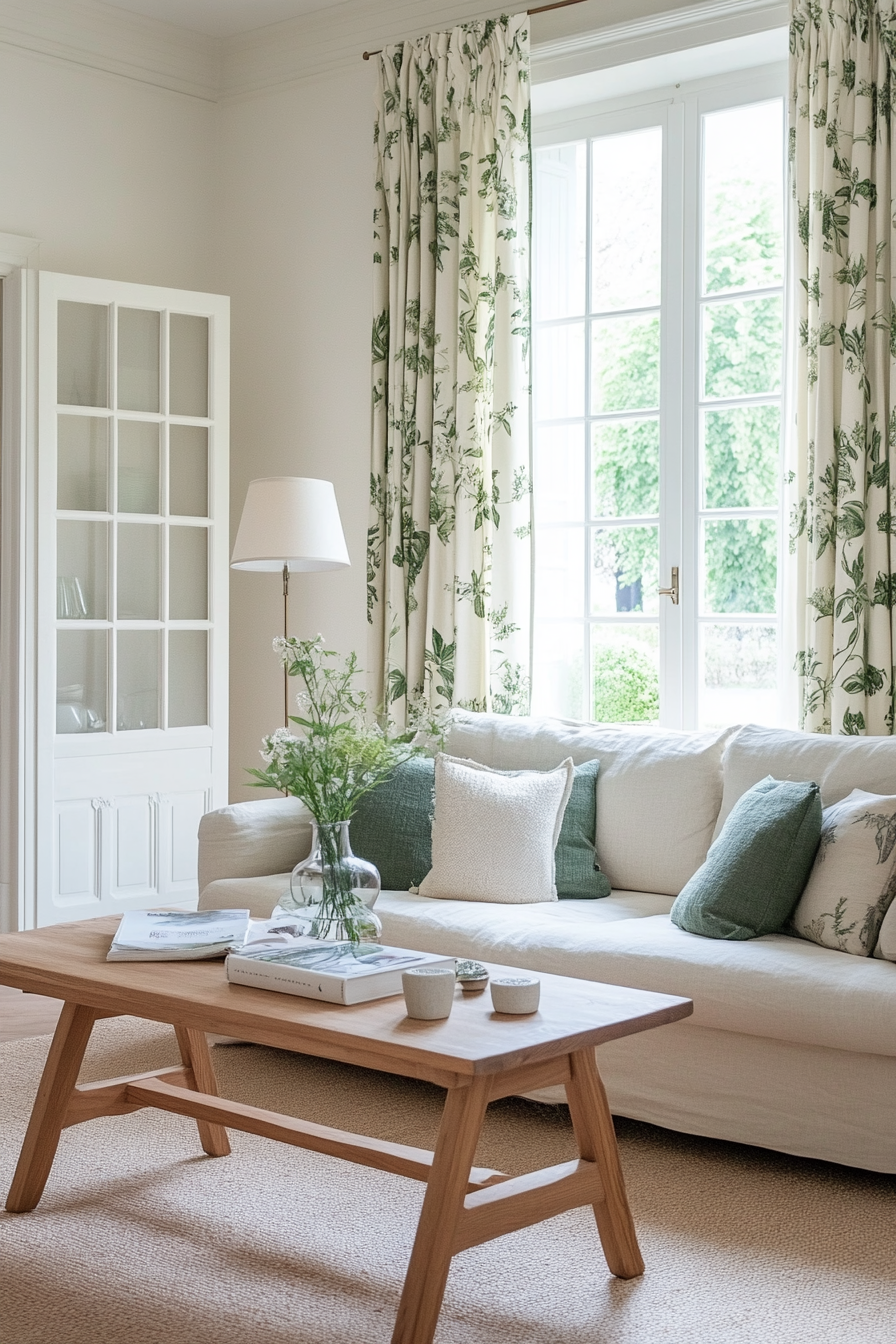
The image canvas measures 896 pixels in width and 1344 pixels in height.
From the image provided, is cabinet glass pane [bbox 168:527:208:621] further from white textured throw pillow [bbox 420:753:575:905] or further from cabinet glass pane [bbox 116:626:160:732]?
white textured throw pillow [bbox 420:753:575:905]

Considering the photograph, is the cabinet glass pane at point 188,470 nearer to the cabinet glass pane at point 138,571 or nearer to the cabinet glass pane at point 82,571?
the cabinet glass pane at point 138,571

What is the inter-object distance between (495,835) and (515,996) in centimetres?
144

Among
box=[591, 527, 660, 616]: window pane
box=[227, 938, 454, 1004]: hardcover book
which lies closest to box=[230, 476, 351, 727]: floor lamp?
box=[591, 527, 660, 616]: window pane

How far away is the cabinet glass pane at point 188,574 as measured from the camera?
5133mm

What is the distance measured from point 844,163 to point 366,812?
2.15 meters

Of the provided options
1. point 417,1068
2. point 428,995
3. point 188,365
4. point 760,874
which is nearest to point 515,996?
point 428,995

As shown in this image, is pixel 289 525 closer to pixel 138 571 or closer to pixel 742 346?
pixel 138 571

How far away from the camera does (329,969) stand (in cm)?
230

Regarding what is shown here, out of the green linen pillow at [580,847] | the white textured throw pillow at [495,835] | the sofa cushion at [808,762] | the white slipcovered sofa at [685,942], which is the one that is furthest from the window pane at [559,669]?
the sofa cushion at [808,762]

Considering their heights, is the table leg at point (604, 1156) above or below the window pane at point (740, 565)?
below

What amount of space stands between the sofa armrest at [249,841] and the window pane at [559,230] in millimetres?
1948

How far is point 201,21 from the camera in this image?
532 centimetres

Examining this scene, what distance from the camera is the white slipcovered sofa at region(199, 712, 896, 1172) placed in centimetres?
274

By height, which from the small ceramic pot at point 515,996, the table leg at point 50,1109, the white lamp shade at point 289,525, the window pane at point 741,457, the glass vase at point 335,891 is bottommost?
the table leg at point 50,1109
